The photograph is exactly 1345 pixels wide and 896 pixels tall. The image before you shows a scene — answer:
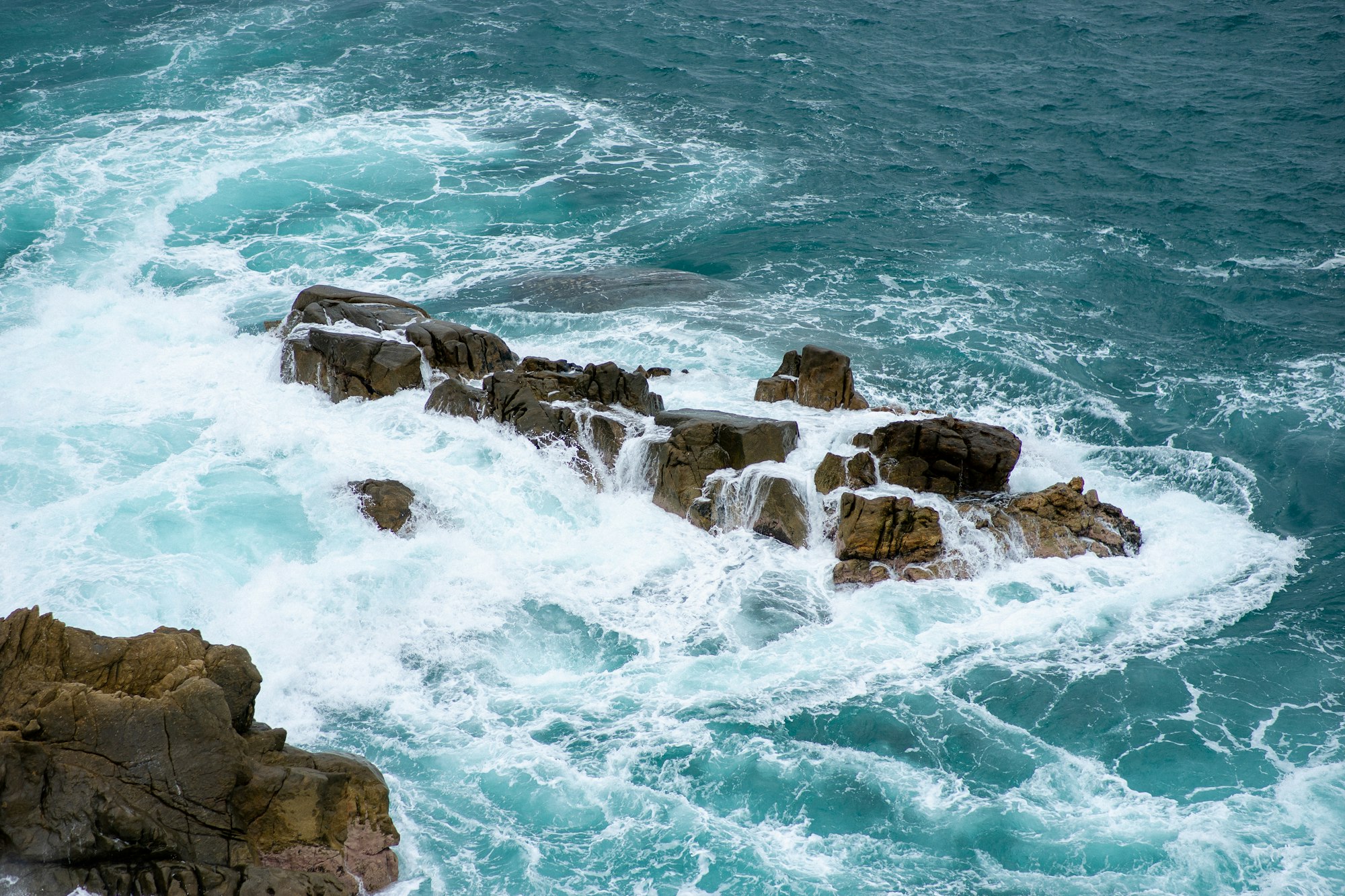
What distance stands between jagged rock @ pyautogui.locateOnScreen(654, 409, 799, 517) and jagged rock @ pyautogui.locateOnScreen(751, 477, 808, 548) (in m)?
0.86

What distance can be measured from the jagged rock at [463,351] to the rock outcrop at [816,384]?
6.28 m

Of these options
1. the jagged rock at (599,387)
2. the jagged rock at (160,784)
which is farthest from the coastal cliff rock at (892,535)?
the jagged rock at (160,784)

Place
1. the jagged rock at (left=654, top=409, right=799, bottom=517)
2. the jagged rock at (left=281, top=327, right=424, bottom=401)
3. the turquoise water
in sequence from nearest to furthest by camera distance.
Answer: the turquoise water < the jagged rock at (left=654, top=409, right=799, bottom=517) < the jagged rock at (left=281, top=327, right=424, bottom=401)

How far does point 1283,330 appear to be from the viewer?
2848 cm

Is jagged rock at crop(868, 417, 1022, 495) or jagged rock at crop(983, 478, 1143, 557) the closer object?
jagged rock at crop(983, 478, 1143, 557)

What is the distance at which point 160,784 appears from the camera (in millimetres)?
12320

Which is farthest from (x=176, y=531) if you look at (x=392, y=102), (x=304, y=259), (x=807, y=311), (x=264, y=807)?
(x=392, y=102)

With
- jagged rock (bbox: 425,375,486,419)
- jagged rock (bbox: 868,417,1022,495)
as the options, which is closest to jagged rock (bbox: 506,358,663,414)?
jagged rock (bbox: 425,375,486,419)

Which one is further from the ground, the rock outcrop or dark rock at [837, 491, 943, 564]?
the rock outcrop

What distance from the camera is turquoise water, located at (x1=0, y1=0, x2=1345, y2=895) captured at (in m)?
15.7

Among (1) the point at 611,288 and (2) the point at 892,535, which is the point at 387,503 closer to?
(2) the point at 892,535

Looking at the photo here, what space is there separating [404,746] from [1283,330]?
25253 millimetres

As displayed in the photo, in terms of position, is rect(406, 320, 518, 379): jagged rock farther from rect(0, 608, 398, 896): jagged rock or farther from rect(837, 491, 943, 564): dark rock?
rect(0, 608, 398, 896): jagged rock

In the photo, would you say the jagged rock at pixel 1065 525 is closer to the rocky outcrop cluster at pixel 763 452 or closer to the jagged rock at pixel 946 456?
the rocky outcrop cluster at pixel 763 452
